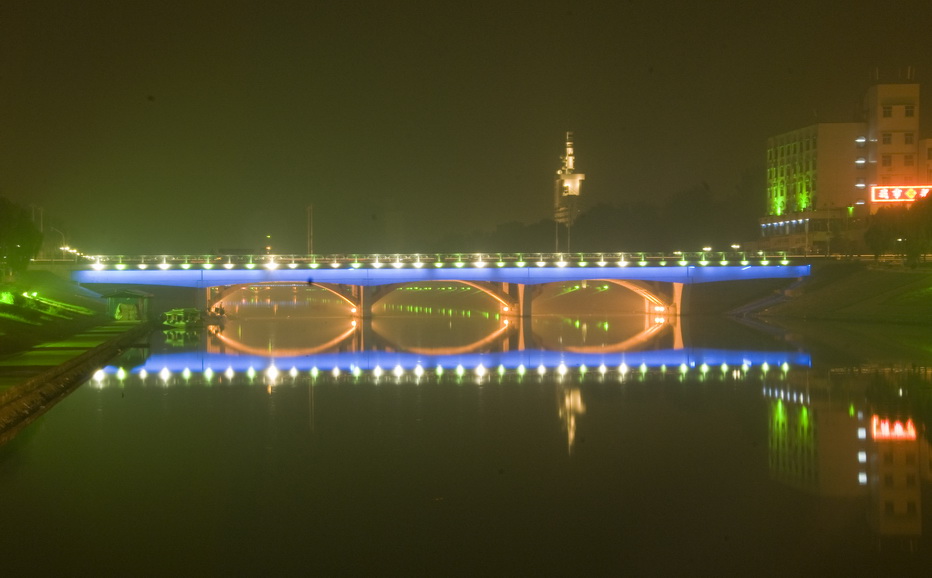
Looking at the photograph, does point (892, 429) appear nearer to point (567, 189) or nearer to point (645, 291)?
point (645, 291)

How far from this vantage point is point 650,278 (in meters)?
82.1

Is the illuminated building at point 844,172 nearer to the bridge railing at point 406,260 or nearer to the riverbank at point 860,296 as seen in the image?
the riverbank at point 860,296

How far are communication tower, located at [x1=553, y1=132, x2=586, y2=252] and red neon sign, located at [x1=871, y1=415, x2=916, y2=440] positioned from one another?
110565 millimetres

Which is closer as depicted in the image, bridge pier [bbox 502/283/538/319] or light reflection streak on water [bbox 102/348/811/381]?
light reflection streak on water [bbox 102/348/811/381]

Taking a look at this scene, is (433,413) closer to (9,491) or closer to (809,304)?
(9,491)

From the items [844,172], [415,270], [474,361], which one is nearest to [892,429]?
[474,361]

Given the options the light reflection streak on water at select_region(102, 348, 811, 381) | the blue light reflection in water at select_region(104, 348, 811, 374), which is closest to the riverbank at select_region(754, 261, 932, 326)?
the blue light reflection in water at select_region(104, 348, 811, 374)

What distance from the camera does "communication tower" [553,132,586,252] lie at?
13738cm

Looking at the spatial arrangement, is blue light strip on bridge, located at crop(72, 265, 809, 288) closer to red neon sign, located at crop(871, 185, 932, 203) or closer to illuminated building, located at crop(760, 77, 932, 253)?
red neon sign, located at crop(871, 185, 932, 203)

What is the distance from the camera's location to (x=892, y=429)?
23.5m

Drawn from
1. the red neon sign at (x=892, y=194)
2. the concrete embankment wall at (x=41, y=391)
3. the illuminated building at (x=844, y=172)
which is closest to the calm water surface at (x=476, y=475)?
the concrete embankment wall at (x=41, y=391)

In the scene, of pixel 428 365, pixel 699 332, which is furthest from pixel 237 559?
pixel 699 332

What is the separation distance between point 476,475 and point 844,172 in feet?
320

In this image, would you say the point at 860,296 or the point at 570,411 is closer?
the point at 570,411
